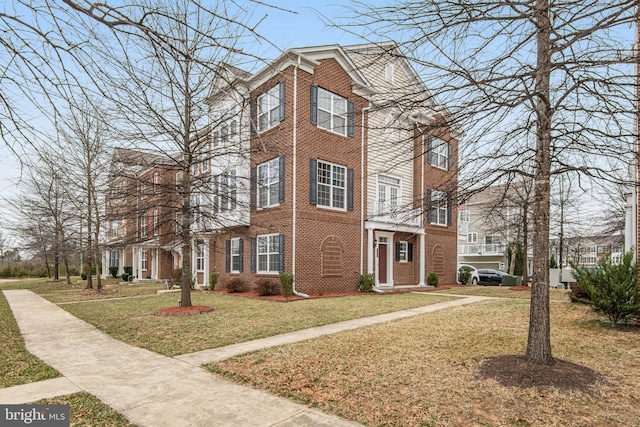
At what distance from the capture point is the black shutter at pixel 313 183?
1545 centimetres

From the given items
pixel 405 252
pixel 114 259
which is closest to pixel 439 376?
pixel 405 252

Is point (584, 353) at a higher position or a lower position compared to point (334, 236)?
lower

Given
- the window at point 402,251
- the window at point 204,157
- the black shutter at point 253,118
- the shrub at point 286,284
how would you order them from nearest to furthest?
the black shutter at point 253,118, the window at point 204,157, the shrub at point 286,284, the window at point 402,251

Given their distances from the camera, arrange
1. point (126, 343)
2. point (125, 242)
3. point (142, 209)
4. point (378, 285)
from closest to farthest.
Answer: point (126, 343) < point (142, 209) < point (125, 242) < point (378, 285)

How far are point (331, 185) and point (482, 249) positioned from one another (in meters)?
37.3

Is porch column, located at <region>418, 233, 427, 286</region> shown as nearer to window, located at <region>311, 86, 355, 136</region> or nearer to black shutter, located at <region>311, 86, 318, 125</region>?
window, located at <region>311, 86, 355, 136</region>

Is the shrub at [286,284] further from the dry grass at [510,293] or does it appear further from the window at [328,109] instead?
the dry grass at [510,293]

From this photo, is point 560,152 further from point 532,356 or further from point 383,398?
point 383,398

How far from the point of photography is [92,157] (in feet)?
62.0

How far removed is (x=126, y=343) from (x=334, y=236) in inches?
393

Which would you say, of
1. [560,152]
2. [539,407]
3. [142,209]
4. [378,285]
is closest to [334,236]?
[378,285]

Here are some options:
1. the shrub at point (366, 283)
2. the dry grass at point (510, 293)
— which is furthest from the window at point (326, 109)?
the dry grass at point (510, 293)

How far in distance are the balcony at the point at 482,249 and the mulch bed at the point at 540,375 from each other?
41.9 meters

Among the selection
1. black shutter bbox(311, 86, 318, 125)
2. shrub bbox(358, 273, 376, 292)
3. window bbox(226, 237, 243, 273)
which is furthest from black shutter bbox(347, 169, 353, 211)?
window bbox(226, 237, 243, 273)
